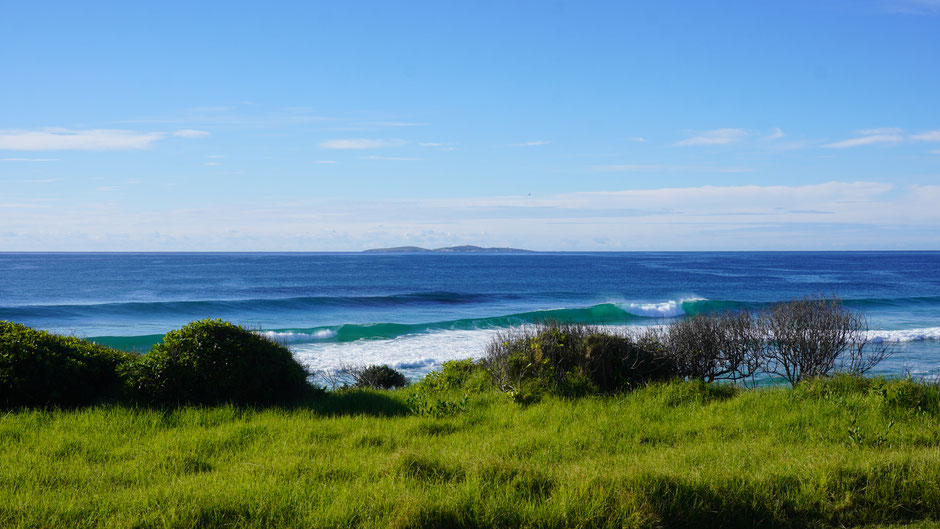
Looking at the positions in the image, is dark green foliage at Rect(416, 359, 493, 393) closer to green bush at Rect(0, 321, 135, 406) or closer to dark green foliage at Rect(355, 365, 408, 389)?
dark green foliage at Rect(355, 365, 408, 389)

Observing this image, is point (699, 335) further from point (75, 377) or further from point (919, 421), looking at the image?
point (75, 377)

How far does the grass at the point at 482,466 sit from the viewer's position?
4.64 m

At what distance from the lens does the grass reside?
464 centimetres

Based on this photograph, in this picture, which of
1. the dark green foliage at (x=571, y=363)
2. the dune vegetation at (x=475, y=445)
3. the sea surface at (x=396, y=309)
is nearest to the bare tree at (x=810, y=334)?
the dune vegetation at (x=475, y=445)

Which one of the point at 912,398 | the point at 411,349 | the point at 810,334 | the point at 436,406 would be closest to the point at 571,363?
the point at 436,406

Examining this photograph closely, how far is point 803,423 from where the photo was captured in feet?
23.6

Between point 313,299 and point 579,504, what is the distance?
1609 inches

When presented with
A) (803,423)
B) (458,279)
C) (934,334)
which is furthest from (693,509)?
(458,279)

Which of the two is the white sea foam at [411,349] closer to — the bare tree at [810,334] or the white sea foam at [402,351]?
the white sea foam at [402,351]

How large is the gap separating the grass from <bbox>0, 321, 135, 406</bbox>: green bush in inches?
24.7

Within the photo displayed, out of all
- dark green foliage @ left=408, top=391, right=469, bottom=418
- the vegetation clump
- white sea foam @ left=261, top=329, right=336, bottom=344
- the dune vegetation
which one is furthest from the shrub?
white sea foam @ left=261, top=329, right=336, bottom=344

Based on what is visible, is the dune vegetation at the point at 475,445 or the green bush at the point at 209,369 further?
the green bush at the point at 209,369

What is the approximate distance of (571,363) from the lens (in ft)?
31.4

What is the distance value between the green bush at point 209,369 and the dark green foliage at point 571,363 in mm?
3318
